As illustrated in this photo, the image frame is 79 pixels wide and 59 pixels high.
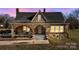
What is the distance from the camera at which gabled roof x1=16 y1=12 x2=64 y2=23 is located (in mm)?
3959

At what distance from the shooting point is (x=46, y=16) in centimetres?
397

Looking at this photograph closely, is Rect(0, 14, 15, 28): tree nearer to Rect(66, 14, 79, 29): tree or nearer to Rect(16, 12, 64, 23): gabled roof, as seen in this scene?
Rect(16, 12, 64, 23): gabled roof

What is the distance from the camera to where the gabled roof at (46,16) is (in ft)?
13.0

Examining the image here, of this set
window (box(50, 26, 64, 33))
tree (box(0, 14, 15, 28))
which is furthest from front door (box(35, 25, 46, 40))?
tree (box(0, 14, 15, 28))

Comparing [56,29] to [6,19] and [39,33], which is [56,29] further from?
[6,19]

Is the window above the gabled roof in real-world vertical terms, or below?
below

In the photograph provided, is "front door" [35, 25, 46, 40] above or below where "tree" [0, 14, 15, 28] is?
below

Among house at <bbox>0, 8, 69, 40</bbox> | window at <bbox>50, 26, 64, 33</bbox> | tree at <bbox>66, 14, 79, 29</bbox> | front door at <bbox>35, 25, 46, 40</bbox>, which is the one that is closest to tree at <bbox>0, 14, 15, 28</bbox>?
house at <bbox>0, 8, 69, 40</bbox>

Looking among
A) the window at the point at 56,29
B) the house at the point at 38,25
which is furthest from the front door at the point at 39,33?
the window at the point at 56,29

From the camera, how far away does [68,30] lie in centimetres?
396

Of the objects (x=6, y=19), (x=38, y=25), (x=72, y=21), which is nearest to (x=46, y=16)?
(x=38, y=25)
